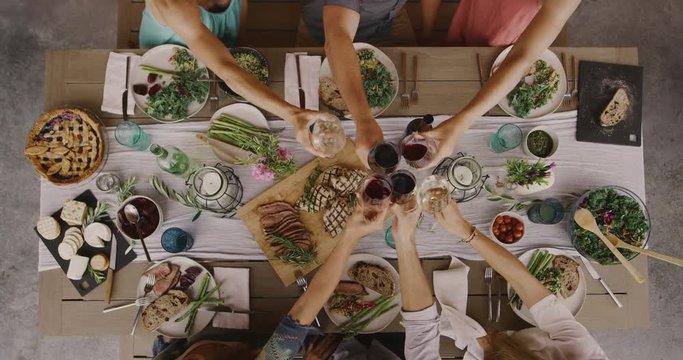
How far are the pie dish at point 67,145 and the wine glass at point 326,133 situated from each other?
880 mm

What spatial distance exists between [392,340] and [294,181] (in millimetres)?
901

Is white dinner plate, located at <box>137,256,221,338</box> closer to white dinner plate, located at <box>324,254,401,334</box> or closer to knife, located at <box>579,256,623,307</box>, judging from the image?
white dinner plate, located at <box>324,254,401,334</box>

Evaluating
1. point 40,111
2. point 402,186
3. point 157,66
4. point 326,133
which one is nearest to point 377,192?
point 402,186

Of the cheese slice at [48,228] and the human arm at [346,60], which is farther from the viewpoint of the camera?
the cheese slice at [48,228]

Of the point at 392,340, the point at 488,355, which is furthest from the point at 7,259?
the point at 488,355

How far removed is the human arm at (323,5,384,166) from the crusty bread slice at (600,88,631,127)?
0.96 metres

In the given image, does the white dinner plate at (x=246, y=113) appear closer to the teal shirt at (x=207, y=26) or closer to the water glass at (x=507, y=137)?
the teal shirt at (x=207, y=26)

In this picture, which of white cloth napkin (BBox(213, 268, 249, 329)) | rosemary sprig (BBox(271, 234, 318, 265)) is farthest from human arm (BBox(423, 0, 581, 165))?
white cloth napkin (BBox(213, 268, 249, 329))

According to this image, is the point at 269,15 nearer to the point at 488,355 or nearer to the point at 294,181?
the point at 294,181

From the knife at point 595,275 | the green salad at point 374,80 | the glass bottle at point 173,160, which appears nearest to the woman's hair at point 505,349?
the knife at point 595,275

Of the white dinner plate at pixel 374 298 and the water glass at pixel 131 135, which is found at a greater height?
the water glass at pixel 131 135

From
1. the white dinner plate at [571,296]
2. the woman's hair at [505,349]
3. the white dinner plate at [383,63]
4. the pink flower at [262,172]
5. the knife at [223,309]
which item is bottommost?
the woman's hair at [505,349]

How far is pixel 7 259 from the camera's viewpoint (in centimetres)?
287

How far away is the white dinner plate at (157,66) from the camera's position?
6.27 feet
